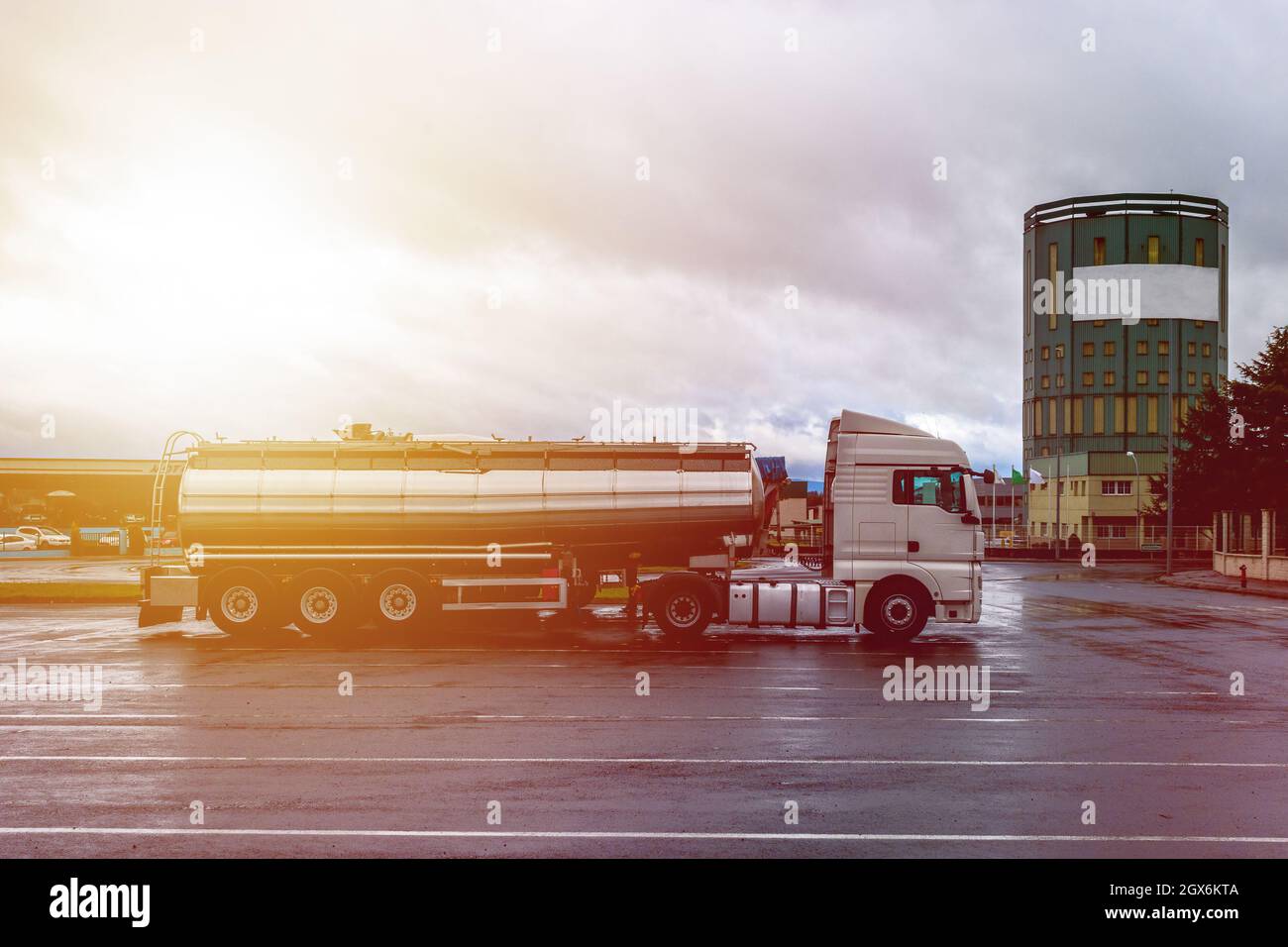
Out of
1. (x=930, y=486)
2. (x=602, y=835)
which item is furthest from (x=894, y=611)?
(x=602, y=835)

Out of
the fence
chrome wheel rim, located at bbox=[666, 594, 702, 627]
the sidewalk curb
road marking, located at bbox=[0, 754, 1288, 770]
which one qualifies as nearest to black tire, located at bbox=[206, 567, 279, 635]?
chrome wheel rim, located at bbox=[666, 594, 702, 627]

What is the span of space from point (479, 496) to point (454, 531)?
842 mm

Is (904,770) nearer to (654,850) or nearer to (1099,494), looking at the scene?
(654,850)

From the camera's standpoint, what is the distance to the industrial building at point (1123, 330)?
325ft

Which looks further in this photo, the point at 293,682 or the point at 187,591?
the point at 187,591

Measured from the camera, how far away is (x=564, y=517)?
20.4 metres

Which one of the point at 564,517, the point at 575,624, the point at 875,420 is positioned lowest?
the point at 575,624

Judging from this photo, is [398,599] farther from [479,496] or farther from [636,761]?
[636,761]

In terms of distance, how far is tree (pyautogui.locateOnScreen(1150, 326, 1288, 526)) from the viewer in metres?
42.1

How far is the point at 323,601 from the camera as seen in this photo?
20125mm

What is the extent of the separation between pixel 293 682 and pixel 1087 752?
1025cm

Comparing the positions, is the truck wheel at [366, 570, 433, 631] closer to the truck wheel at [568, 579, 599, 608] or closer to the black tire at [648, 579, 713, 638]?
the truck wheel at [568, 579, 599, 608]

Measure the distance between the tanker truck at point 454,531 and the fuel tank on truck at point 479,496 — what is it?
3 cm
